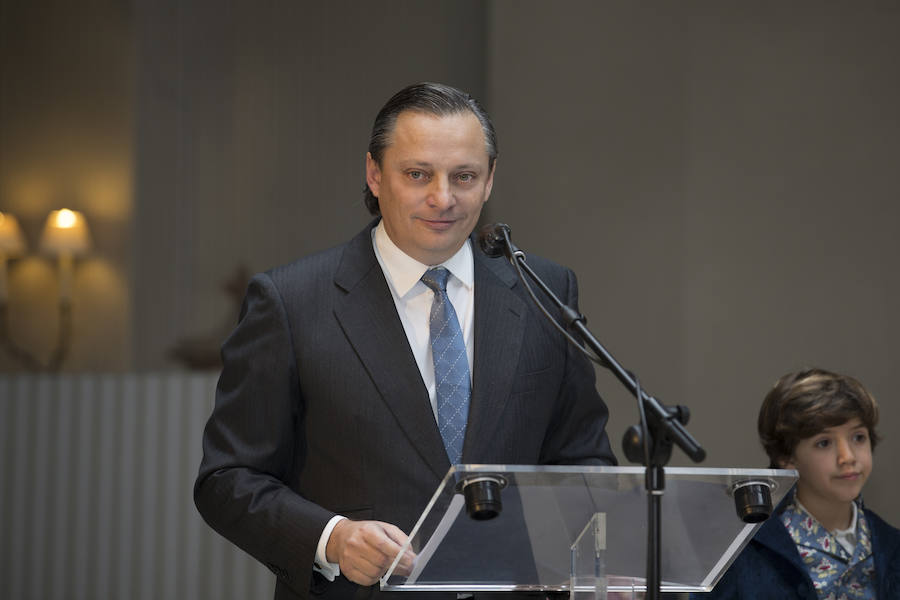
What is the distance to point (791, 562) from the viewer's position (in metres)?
2.25

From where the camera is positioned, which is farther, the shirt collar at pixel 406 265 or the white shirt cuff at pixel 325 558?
the shirt collar at pixel 406 265

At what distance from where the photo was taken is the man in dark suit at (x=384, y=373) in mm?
1753

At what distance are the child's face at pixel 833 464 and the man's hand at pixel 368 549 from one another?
3.99 ft

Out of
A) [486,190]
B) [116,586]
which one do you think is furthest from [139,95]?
[486,190]

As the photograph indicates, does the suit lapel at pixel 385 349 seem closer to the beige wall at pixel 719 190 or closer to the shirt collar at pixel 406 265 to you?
the shirt collar at pixel 406 265

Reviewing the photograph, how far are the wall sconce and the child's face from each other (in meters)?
3.15

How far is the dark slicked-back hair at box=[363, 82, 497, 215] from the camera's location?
1854 mm

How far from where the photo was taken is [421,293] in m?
1.91

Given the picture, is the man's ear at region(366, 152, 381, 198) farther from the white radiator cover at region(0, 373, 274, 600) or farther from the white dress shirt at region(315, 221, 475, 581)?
the white radiator cover at region(0, 373, 274, 600)

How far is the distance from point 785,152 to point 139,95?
2.52 metres

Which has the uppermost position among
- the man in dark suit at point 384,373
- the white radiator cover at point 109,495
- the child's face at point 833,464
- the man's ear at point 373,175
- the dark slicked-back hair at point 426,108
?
the dark slicked-back hair at point 426,108

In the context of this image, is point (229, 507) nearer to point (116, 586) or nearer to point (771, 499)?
point (771, 499)

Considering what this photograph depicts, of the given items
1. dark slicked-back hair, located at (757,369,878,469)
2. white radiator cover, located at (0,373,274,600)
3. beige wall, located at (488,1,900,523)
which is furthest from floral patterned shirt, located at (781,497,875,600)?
white radiator cover, located at (0,373,274,600)

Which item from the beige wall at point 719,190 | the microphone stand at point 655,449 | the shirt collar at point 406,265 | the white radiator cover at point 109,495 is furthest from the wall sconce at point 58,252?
the microphone stand at point 655,449
